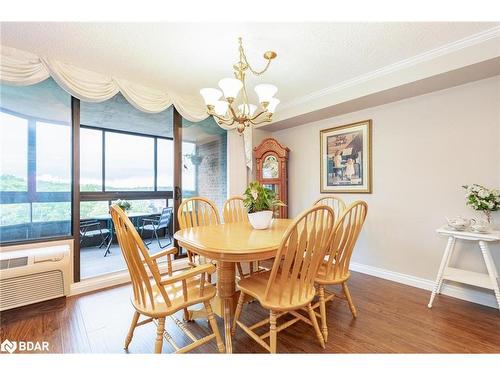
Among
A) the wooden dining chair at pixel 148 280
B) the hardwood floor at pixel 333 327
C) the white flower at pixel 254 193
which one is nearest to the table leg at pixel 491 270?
the hardwood floor at pixel 333 327

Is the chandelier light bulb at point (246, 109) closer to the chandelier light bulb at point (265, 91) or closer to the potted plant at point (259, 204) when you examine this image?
the chandelier light bulb at point (265, 91)

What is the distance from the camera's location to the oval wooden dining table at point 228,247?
137cm

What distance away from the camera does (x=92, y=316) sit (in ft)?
6.39

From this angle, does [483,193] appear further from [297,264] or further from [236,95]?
[236,95]

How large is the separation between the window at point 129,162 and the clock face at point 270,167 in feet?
9.07

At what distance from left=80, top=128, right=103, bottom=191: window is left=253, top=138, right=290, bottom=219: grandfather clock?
314cm

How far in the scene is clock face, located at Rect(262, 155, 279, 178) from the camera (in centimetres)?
376

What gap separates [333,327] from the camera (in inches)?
69.8

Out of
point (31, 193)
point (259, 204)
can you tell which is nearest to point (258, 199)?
point (259, 204)

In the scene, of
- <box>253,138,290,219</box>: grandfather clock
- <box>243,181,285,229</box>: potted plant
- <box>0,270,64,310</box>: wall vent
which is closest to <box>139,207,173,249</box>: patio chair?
<box>253,138,290,219</box>: grandfather clock

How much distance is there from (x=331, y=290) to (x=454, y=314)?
40.0 inches

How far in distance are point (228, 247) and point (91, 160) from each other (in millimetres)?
4296
